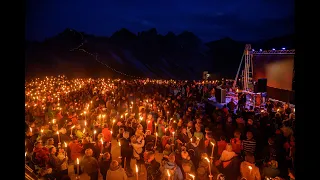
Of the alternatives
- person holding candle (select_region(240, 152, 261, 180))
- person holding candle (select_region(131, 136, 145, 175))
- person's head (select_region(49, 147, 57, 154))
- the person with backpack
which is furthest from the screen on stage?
person's head (select_region(49, 147, 57, 154))

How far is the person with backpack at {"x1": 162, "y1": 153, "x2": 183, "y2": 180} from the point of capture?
19.8 ft

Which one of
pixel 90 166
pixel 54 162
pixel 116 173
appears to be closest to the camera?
pixel 116 173

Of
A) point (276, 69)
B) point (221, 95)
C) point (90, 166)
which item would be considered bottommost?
point (90, 166)

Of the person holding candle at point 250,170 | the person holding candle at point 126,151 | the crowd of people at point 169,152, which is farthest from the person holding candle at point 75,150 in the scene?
the person holding candle at point 250,170

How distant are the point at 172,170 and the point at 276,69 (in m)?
18.8

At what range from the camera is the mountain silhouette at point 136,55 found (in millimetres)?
45469

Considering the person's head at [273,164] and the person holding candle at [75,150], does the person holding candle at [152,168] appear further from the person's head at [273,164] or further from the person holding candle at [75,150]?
the person's head at [273,164]

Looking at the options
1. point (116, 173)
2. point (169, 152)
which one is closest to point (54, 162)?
point (116, 173)

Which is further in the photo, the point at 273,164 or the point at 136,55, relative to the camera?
the point at 136,55

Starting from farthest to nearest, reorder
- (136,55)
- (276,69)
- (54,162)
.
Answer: (136,55) → (276,69) → (54,162)

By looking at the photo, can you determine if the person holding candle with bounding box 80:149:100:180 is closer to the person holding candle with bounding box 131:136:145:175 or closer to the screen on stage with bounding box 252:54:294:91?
the person holding candle with bounding box 131:136:145:175

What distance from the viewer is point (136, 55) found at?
206 feet

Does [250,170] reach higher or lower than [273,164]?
lower

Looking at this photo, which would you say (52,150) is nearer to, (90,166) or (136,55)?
(90,166)
